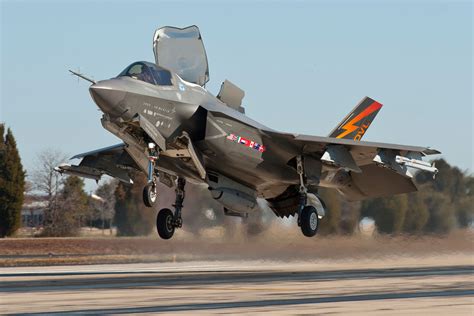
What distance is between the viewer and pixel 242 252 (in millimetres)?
29203

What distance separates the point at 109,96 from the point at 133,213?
605 inches

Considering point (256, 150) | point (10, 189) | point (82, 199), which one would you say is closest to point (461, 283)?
point (256, 150)

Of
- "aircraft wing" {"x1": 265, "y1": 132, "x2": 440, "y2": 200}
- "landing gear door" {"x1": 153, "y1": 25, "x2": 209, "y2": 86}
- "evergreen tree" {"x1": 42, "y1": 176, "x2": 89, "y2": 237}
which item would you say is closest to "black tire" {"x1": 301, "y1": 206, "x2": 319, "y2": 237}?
"aircraft wing" {"x1": 265, "y1": 132, "x2": 440, "y2": 200}

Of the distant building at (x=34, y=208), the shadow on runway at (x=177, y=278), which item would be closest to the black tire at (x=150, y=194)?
the shadow on runway at (x=177, y=278)

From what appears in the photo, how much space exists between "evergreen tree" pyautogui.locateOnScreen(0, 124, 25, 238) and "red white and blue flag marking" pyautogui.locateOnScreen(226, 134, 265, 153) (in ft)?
108

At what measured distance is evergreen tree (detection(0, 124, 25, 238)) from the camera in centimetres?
5400

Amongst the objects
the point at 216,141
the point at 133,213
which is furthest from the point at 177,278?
the point at 133,213

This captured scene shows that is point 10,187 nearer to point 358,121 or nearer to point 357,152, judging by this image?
point 358,121

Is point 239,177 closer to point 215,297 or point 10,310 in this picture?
point 215,297

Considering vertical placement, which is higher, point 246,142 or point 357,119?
point 357,119

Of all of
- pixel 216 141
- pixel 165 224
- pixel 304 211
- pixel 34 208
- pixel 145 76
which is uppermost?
pixel 145 76

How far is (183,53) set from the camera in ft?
82.0

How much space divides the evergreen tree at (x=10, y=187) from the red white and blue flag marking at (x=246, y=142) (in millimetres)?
32785

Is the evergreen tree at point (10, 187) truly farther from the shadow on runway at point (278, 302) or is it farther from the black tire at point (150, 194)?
the shadow on runway at point (278, 302)
